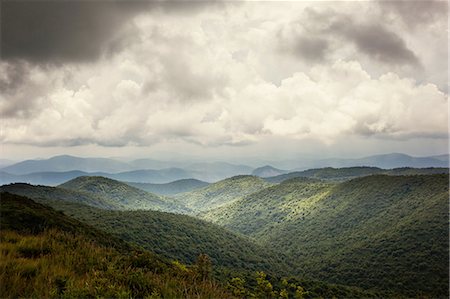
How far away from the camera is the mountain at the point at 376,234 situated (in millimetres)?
86750

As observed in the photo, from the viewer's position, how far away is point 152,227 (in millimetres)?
113375

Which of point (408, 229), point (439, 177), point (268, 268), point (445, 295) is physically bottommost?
point (268, 268)

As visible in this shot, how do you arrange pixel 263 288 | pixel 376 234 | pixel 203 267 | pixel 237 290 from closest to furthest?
pixel 203 267
pixel 237 290
pixel 263 288
pixel 376 234

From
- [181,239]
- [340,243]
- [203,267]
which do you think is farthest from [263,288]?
[340,243]

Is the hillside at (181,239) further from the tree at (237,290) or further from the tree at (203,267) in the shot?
the tree at (203,267)

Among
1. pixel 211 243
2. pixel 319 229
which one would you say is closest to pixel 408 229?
pixel 319 229

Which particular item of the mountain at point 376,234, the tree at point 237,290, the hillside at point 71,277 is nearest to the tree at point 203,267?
the hillside at point 71,277

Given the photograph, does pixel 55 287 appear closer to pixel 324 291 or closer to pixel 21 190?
pixel 324 291

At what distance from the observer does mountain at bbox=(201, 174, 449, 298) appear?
86.8 metres

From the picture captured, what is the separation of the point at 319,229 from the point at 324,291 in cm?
9679

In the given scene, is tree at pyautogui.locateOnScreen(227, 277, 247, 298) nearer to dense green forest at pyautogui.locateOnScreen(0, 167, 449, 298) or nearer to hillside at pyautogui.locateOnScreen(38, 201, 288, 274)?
dense green forest at pyautogui.locateOnScreen(0, 167, 449, 298)

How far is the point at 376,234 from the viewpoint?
121250mm

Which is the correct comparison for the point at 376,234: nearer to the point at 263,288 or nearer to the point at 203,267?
the point at 263,288

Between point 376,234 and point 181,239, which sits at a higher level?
point 181,239
